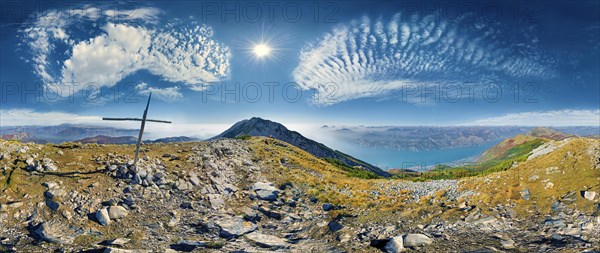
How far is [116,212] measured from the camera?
23734 mm

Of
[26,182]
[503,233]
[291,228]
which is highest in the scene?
[26,182]

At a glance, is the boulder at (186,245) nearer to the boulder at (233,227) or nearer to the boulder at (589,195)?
the boulder at (233,227)

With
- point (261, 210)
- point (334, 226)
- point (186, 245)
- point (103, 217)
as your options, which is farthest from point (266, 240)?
point (103, 217)

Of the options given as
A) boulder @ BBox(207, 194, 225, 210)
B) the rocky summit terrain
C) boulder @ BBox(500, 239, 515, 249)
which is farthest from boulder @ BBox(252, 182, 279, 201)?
boulder @ BBox(500, 239, 515, 249)

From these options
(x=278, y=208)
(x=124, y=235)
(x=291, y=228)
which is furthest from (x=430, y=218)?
(x=124, y=235)

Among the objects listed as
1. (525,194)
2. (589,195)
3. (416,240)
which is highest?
(589,195)

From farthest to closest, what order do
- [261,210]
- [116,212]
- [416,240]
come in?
[261,210], [116,212], [416,240]

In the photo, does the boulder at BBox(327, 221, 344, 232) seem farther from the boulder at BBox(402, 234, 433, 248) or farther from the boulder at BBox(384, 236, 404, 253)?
the boulder at BBox(402, 234, 433, 248)

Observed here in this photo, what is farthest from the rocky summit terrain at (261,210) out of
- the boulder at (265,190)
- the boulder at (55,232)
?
the boulder at (265,190)

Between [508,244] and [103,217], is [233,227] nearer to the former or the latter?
[103,217]

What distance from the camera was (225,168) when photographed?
41688mm

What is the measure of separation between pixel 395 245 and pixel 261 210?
14979 millimetres

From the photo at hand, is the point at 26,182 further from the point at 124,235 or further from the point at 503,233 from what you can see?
the point at 503,233

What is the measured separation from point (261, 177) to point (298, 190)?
22.0 feet
